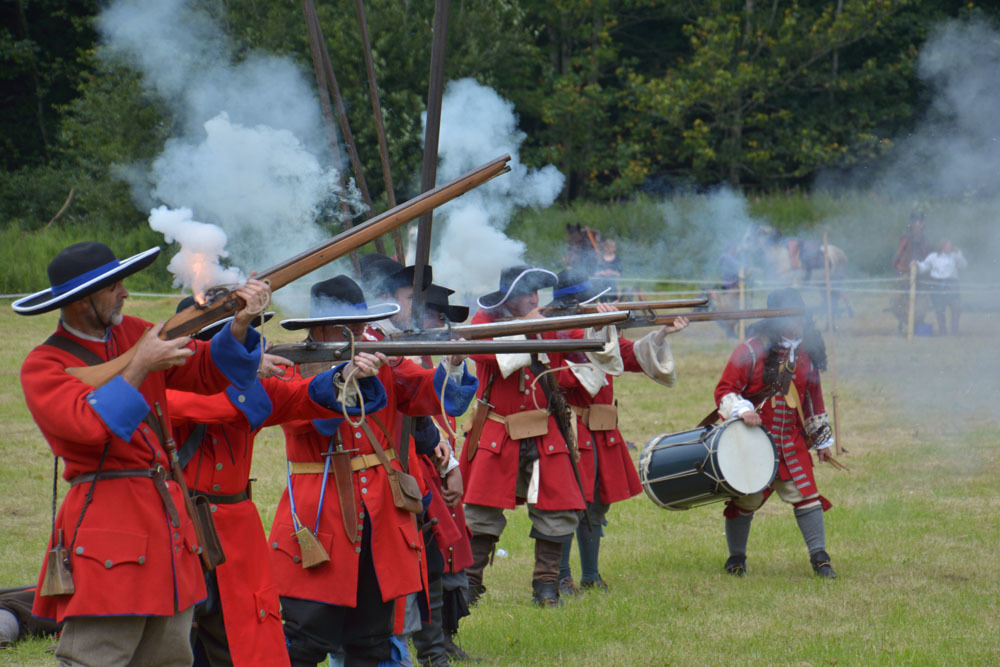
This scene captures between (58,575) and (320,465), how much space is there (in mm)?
1506

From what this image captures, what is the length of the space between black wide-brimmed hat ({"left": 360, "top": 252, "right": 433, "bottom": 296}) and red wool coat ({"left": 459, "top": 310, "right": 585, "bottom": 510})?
129cm

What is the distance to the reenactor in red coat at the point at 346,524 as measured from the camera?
4.75 m

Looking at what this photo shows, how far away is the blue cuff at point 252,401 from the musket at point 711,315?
3.31m

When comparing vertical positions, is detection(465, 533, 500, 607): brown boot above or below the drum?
below

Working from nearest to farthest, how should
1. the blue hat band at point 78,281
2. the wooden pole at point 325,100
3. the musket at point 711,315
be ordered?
the blue hat band at point 78,281, the wooden pole at point 325,100, the musket at point 711,315

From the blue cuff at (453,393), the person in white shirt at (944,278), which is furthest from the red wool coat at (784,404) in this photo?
the person in white shirt at (944,278)

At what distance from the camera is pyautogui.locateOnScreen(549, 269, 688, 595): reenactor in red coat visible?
741 cm

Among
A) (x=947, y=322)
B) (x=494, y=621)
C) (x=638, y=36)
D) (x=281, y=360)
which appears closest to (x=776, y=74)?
(x=638, y=36)

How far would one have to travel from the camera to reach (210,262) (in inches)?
194

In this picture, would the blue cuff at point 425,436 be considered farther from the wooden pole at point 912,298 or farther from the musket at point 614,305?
the wooden pole at point 912,298

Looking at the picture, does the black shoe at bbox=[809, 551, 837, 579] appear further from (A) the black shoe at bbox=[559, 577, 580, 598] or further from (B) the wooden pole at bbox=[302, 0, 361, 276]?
(B) the wooden pole at bbox=[302, 0, 361, 276]

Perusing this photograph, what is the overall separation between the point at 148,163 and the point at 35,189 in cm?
1296

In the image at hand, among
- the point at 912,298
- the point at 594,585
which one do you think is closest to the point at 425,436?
the point at 594,585

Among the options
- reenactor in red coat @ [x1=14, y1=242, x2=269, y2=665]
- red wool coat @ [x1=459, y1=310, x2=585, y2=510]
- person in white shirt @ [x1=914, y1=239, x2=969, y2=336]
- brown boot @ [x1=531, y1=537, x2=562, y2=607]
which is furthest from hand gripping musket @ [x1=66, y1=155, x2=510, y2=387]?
person in white shirt @ [x1=914, y1=239, x2=969, y2=336]
